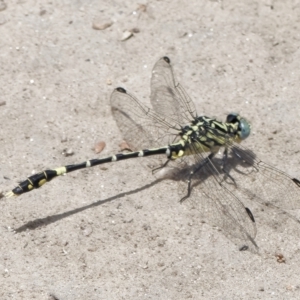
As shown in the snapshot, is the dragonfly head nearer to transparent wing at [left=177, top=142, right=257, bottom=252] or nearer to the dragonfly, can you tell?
the dragonfly

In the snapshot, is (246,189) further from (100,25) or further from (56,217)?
(100,25)

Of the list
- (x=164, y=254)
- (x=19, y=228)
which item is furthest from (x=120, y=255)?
(x=19, y=228)

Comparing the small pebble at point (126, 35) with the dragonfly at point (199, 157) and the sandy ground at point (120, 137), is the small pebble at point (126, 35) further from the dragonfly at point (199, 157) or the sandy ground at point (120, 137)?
the dragonfly at point (199, 157)

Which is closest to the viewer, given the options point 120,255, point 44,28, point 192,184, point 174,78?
point 120,255

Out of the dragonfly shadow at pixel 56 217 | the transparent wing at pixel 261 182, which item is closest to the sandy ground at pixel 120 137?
the dragonfly shadow at pixel 56 217

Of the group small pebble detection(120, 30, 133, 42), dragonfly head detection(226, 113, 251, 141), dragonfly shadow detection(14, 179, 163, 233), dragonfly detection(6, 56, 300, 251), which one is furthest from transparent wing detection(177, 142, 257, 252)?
small pebble detection(120, 30, 133, 42)

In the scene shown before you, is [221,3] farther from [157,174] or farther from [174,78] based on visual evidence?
[157,174]

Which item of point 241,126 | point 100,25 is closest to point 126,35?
point 100,25
